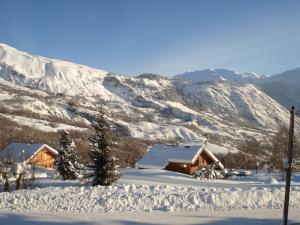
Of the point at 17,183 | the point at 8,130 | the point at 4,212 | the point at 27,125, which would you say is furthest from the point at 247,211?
the point at 27,125

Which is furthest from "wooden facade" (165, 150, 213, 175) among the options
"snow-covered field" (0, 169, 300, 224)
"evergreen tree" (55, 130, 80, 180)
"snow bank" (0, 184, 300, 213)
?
"snow bank" (0, 184, 300, 213)

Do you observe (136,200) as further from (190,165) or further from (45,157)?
(45,157)

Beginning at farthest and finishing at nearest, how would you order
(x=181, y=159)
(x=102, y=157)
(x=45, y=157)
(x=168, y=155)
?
1. (x=45, y=157)
2. (x=168, y=155)
3. (x=181, y=159)
4. (x=102, y=157)

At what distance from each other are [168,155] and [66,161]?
76.8ft

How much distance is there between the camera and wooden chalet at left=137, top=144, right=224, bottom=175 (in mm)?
60312

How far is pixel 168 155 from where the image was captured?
2459 inches

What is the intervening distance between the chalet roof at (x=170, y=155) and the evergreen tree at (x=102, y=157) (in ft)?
94.4

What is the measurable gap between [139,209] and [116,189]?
3314 mm

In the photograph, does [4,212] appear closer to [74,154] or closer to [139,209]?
[139,209]

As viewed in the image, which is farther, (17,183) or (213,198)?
(17,183)

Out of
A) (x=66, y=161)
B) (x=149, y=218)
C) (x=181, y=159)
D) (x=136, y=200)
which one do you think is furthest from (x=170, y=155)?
(x=149, y=218)

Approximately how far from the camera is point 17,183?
31.5m

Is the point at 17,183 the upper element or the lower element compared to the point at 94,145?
lower

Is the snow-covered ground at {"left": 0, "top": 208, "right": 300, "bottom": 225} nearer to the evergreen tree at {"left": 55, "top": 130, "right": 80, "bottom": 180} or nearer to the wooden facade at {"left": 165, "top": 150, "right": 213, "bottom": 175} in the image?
the evergreen tree at {"left": 55, "top": 130, "right": 80, "bottom": 180}
